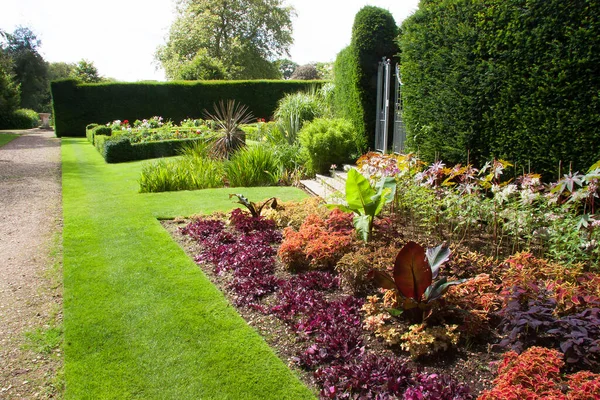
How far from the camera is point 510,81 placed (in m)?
5.43

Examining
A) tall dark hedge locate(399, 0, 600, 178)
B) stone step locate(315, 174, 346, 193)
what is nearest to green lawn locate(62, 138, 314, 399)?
stone step locate(315, 174, 346, 193)

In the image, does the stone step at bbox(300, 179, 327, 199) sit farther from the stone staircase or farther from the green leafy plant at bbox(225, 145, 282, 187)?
the green leafy plant at bbox(225, 145, 282, 187)

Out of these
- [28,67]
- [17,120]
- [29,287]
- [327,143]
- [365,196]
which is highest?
[28,67]

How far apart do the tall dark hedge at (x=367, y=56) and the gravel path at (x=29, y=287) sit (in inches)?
261

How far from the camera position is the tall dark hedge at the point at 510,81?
4.70 m

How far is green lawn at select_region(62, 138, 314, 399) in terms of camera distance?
9.57ft

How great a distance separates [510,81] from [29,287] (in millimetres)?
5864

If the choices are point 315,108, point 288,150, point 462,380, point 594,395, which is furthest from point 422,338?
point 315,108

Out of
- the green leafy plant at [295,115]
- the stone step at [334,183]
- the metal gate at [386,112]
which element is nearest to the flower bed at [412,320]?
the stone step at [334,183]

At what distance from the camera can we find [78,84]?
1010 inches

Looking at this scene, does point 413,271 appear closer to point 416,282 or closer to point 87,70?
point 416,282

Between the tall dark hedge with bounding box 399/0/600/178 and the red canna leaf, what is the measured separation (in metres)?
2.51

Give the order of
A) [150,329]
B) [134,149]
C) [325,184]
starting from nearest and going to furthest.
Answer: [150,329] < [325,184] < [134,149]

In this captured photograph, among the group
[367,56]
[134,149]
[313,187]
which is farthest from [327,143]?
[134,149]
